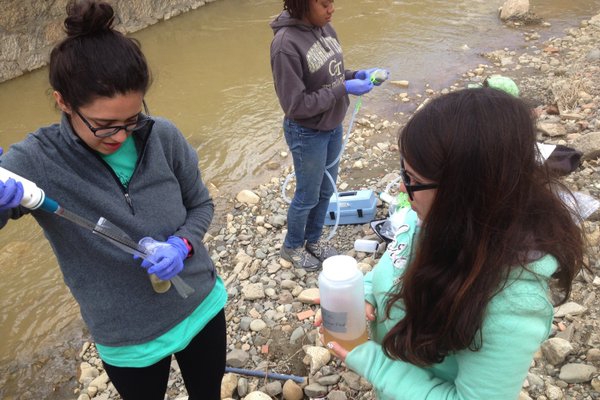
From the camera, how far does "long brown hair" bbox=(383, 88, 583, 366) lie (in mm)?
1104

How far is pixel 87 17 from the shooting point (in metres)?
1.40

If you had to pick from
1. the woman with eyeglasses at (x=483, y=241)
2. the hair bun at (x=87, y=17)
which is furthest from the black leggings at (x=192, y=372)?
the hair bun at (x=87, y=17)

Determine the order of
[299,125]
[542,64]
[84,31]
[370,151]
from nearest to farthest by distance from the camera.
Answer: [84,31]
[299,125]
[370,151]
[542,64]

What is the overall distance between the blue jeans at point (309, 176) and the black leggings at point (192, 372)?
4.42 feet

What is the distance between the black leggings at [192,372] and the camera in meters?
1.73

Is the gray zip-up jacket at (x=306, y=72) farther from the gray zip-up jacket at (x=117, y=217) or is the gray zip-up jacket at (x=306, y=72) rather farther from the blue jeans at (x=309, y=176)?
the gray zip-up jacket at (x=117, y=217)

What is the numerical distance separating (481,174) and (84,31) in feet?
4.01

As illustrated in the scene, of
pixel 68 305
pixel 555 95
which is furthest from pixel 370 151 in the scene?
pixel 68 305

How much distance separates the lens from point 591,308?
264 centimetres

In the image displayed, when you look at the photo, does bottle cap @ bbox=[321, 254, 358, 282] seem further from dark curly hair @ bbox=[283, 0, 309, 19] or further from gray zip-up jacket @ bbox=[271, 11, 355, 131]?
dark curly hair @ bbox=[283, 0, 309, 19]

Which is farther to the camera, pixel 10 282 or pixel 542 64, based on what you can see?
pixel 542 64

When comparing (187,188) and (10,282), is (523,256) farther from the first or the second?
(10,282)

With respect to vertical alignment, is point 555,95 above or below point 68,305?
above

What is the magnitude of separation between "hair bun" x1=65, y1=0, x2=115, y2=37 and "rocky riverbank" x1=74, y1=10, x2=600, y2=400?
1.31 metres
